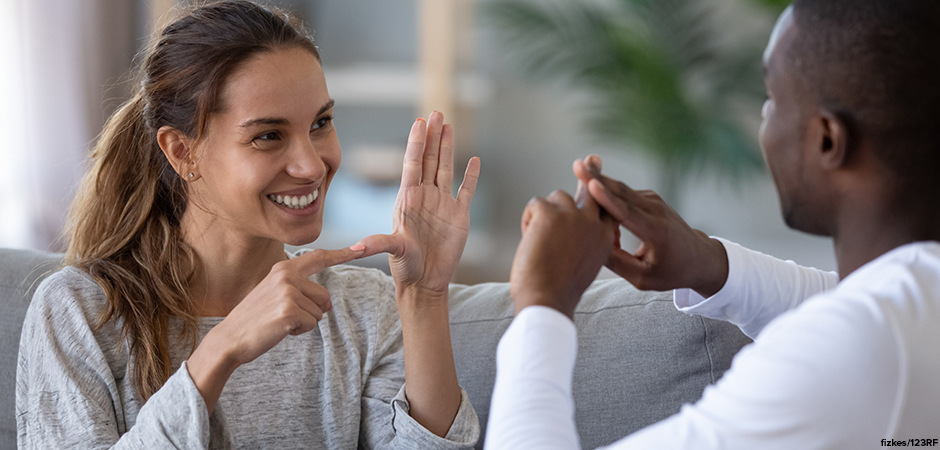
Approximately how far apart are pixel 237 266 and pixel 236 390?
224 mm

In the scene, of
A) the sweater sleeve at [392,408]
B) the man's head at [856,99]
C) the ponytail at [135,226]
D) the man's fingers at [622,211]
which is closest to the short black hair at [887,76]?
the man's head at [856,99]

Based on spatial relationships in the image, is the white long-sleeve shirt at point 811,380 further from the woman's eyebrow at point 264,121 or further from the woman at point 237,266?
the woman's eyebrow at point 264,121

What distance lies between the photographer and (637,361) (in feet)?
4.07

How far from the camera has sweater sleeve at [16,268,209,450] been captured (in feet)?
3.26

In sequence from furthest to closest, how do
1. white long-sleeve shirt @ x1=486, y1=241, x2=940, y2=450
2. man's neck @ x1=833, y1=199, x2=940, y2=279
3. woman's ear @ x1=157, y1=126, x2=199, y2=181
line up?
woman's ear @ x1=157, y1=126, x2=199, y2=181 → man's neck @ x1=833, y1=199, x2=940, y2=279 → white long-sleeve shirt @ x1=486, y1=241, x2=940, y2=450

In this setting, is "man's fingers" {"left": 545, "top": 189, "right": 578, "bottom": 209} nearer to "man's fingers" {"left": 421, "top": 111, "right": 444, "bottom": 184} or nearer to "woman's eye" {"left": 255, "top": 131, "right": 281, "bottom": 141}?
"man's fingers" {"left": 421, "top": 111, "right": 444, "bottom": 184}

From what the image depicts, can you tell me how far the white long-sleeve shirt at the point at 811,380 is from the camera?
573mm

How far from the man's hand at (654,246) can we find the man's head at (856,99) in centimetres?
17

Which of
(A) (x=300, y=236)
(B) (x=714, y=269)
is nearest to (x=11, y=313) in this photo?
(A) (x=300, y=236)

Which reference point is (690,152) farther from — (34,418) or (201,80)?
(34,418)

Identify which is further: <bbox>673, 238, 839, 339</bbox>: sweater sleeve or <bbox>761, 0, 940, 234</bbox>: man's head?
<bbox>673, 238, 839, 339</bbox>: sweater sleeve

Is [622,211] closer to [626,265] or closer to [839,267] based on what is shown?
[626,265]

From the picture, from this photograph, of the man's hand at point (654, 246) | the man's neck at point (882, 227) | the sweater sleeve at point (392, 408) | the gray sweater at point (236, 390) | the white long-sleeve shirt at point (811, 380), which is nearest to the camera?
the white long-sleeve shirt at point (811, 380)

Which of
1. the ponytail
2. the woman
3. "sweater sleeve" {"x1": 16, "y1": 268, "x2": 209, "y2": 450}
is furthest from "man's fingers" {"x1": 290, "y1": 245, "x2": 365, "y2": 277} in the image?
the ponytail
